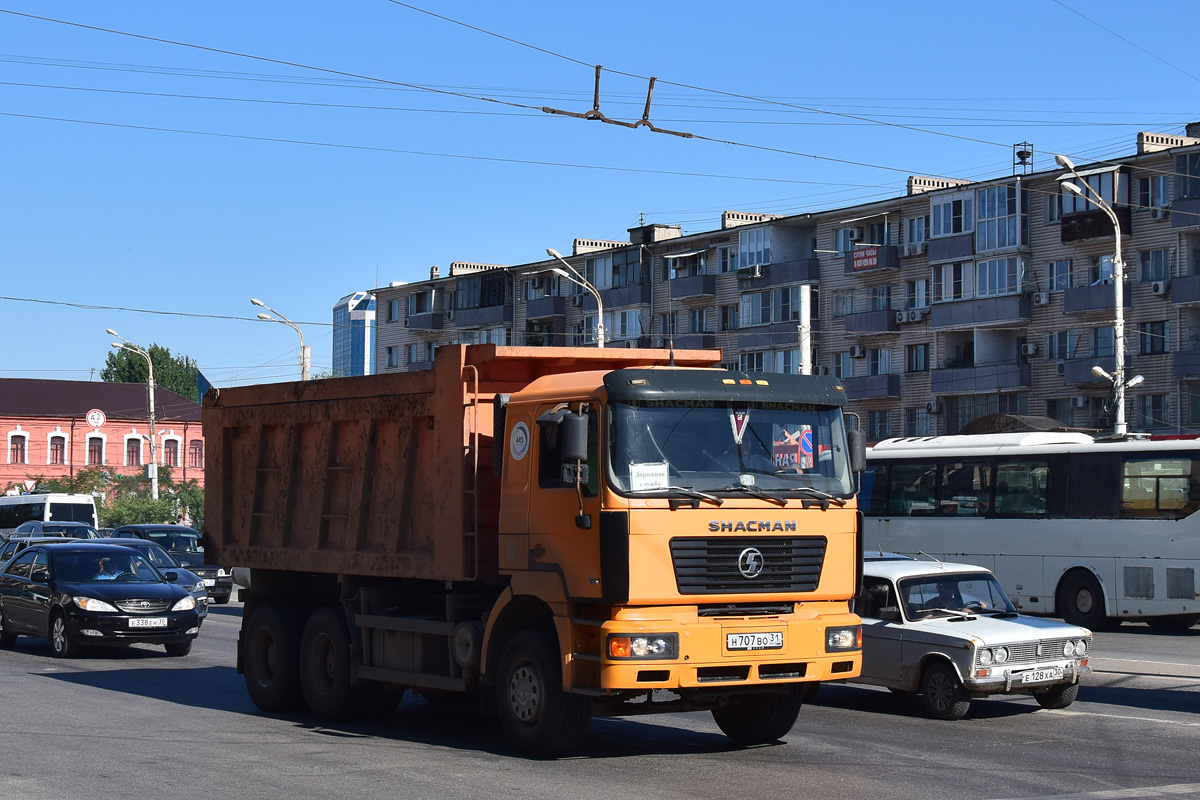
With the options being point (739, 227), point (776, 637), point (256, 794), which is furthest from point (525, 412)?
point (739, 227)

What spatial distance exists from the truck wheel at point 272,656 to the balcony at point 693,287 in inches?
2165

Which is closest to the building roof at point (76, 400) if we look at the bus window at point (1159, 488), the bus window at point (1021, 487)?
the bus window at point (1021, 487)

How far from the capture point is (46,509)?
1945 inches

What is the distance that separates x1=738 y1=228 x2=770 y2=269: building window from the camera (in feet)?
217

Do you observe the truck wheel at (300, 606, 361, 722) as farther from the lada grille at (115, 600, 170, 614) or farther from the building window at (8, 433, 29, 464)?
the building window at (8, 433, 29, 464)

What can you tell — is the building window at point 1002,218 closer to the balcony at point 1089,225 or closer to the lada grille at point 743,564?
the balcony at point 1089,225

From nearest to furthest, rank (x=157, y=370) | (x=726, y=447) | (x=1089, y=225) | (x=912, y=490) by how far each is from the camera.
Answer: (x=726, y=447) → (x=912, y=490) → (x=1089, y=225) → (x=157, y=370)

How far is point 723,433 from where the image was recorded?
34.7 feet

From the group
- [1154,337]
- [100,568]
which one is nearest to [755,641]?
[100,568]

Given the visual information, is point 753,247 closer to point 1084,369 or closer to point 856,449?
point 1084,369

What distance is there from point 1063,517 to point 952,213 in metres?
33.7

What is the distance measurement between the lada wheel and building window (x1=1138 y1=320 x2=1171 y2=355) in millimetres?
40948

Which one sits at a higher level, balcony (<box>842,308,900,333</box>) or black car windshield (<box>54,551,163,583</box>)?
balcony (<box>842,308,900,333</box>)

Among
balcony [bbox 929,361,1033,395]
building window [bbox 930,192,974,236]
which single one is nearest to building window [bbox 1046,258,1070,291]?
balcony [bbox 929,361,1033,395]
